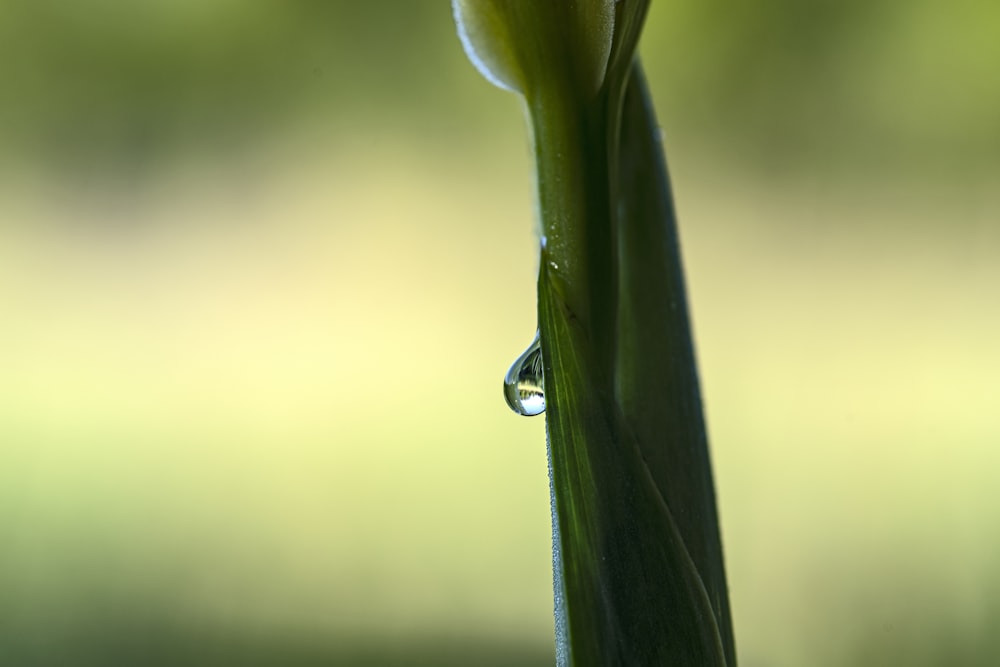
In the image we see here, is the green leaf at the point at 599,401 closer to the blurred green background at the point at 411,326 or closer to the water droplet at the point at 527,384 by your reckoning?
the water droplet at the point at 527,384

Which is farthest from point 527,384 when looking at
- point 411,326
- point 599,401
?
point 411,326

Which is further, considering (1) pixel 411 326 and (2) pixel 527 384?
(1) pixel 411 326

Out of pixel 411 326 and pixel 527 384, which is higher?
pixel 411 326

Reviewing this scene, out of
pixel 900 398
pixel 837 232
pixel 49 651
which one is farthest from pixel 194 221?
pixel 900 398

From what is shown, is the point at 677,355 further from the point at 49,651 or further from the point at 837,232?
the point at 49,651

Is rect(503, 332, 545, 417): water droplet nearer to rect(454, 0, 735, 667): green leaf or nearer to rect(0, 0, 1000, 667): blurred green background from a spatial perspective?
rect(454, 0, 735, 667): green leaf

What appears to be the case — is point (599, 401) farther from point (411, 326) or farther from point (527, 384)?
point (411, 326)
